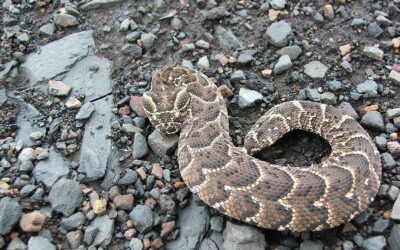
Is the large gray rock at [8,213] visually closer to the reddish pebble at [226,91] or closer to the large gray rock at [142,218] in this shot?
the large gray rock at [142,218]

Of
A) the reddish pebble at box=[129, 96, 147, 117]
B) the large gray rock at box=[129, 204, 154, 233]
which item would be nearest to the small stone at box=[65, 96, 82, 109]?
the reddish pebble at box=[129, 96, 147, 117]

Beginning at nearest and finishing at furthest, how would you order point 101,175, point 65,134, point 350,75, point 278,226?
point 278,226 < point 101,175 < point 65,134 < point 350,75

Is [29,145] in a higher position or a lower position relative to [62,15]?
lower

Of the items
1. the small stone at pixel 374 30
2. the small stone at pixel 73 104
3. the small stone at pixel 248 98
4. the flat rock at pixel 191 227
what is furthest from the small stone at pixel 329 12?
the small stone at pixel 73 104

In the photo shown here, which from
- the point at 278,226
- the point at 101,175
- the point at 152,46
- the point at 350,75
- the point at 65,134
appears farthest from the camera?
the point at 152,46

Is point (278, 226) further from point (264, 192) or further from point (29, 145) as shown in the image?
point (29, 145)

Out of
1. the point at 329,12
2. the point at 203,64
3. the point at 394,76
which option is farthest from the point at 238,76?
the point at 394,76

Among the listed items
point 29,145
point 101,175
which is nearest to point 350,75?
point 101,175
